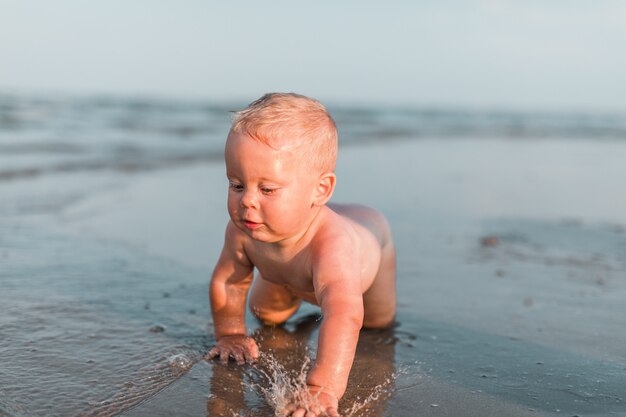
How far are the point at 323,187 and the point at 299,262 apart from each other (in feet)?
1.24

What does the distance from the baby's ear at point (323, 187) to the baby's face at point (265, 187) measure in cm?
3

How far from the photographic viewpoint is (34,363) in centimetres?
270

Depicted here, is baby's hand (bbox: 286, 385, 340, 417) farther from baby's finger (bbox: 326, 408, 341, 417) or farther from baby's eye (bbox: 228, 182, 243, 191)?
baby's eye (bbox: 228, 182, 243, 191)

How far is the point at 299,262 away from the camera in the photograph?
115 inches

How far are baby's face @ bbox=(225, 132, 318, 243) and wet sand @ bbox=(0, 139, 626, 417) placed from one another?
0.64m

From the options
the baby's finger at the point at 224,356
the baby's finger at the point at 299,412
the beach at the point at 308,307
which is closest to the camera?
the baby's finger at the point at 299,412

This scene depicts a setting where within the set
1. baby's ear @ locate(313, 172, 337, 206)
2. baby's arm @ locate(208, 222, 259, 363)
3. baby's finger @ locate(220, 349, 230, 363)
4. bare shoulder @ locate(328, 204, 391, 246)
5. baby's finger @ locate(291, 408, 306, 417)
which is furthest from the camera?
bare shoulder @ locate(328, 204, 391, 246)

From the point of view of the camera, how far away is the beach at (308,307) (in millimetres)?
2570

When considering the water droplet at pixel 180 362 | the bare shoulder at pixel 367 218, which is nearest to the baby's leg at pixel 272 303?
the bare shoulder at pixel 367 218

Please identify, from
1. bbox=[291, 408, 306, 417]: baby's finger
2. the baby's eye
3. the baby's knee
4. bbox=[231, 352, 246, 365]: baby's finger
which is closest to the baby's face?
the baby's eye

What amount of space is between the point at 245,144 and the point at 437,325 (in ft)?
5.13

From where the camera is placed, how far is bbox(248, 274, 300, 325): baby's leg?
3318mm

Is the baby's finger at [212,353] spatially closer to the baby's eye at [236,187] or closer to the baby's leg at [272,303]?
the baby's leg at [272,303]

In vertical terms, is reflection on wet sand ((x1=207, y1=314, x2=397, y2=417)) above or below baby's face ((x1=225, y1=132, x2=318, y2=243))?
below
